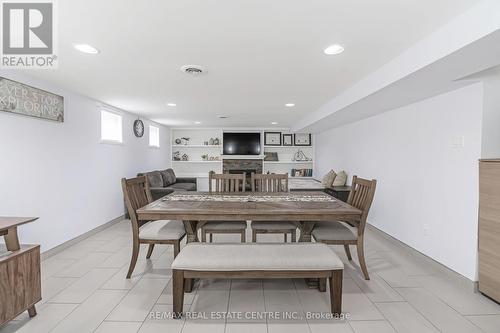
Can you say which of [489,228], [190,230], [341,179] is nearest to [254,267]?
[190,230]

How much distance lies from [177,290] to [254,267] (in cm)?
61

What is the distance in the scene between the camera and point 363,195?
262 cm

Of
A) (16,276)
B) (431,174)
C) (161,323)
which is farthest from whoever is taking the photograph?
(431,174)

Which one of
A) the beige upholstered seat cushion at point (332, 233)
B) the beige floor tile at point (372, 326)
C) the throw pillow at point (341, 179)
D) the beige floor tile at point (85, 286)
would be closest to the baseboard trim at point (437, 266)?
the beige upholstered seat cushion at point (332, 233)

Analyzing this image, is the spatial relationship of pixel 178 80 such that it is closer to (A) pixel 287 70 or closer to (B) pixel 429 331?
(A) pixel 287 70

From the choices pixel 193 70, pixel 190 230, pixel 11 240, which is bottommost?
pixel 190 230

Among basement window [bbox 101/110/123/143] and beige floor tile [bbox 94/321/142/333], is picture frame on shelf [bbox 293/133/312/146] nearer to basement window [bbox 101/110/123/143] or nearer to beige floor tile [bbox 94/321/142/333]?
basement window [bbox 101/110/123/143]

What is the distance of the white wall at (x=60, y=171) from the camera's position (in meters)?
2.58

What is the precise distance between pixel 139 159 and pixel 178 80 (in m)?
3.14

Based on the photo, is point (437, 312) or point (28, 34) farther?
point (437, 312)

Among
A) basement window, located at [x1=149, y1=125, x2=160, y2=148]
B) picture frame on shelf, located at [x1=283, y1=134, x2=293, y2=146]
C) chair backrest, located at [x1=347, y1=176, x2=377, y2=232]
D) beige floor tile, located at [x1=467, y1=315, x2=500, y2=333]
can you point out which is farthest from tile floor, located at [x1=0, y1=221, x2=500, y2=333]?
picture frame on shelf, located at [x1=283, y1=134, x2=293, y2=146]

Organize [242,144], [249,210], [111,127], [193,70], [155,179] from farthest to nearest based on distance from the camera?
[242,144], [155,179], [111,127], [193,70], [249,210]

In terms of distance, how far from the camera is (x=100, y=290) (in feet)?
7.51

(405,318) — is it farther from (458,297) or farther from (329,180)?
(329,180)
